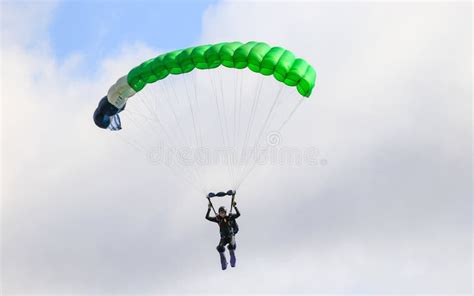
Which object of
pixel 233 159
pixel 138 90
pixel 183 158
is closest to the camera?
pixel 233 159

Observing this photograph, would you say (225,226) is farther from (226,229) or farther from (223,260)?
(223,260)

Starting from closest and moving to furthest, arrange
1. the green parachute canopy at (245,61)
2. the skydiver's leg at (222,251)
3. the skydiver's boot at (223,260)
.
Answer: the green parachute canopy at (245,61) → the skydiver's leg at (222,251) → the skydiver's boot at (223,260)

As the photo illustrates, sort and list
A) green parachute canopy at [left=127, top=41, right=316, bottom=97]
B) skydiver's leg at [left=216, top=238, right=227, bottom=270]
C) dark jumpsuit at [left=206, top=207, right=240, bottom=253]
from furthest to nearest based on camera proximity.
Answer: skydiver's leg at [left=216, top=238, right=227, bottom=270] → dark jumpsuit at [left=206, top=207, right=240, bottom=253] → green parachute canopy at [left=127, top=41, right=316, bottom=97]

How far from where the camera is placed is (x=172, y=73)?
111ft

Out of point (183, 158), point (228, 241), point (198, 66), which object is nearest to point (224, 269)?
point (228, 241)

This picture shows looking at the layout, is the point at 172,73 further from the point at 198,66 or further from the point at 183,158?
the point at 183,158

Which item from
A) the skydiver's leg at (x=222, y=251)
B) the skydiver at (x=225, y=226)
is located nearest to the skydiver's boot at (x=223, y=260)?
the skydiver's leg at (x=222, y=251)

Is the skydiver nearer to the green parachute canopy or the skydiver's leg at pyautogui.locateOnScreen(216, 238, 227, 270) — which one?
the skydiver's leg at pyautogui.locateOnScreen(216, 238, 227, 270)

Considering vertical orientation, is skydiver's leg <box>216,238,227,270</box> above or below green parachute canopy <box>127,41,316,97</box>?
below

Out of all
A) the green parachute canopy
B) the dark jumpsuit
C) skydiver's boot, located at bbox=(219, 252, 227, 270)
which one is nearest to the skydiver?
the dark jumpsuit

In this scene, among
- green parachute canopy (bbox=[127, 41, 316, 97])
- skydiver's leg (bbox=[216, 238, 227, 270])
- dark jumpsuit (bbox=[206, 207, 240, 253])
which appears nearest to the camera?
green parachute canopy (bbox=[127, 41, 316, 97])

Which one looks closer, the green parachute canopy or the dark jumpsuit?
the green parachute canopy

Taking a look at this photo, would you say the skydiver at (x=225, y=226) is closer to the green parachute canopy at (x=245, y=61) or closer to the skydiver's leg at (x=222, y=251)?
the skydiver's leg at (x=222, y=251)

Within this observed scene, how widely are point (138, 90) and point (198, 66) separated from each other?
2550 mm
